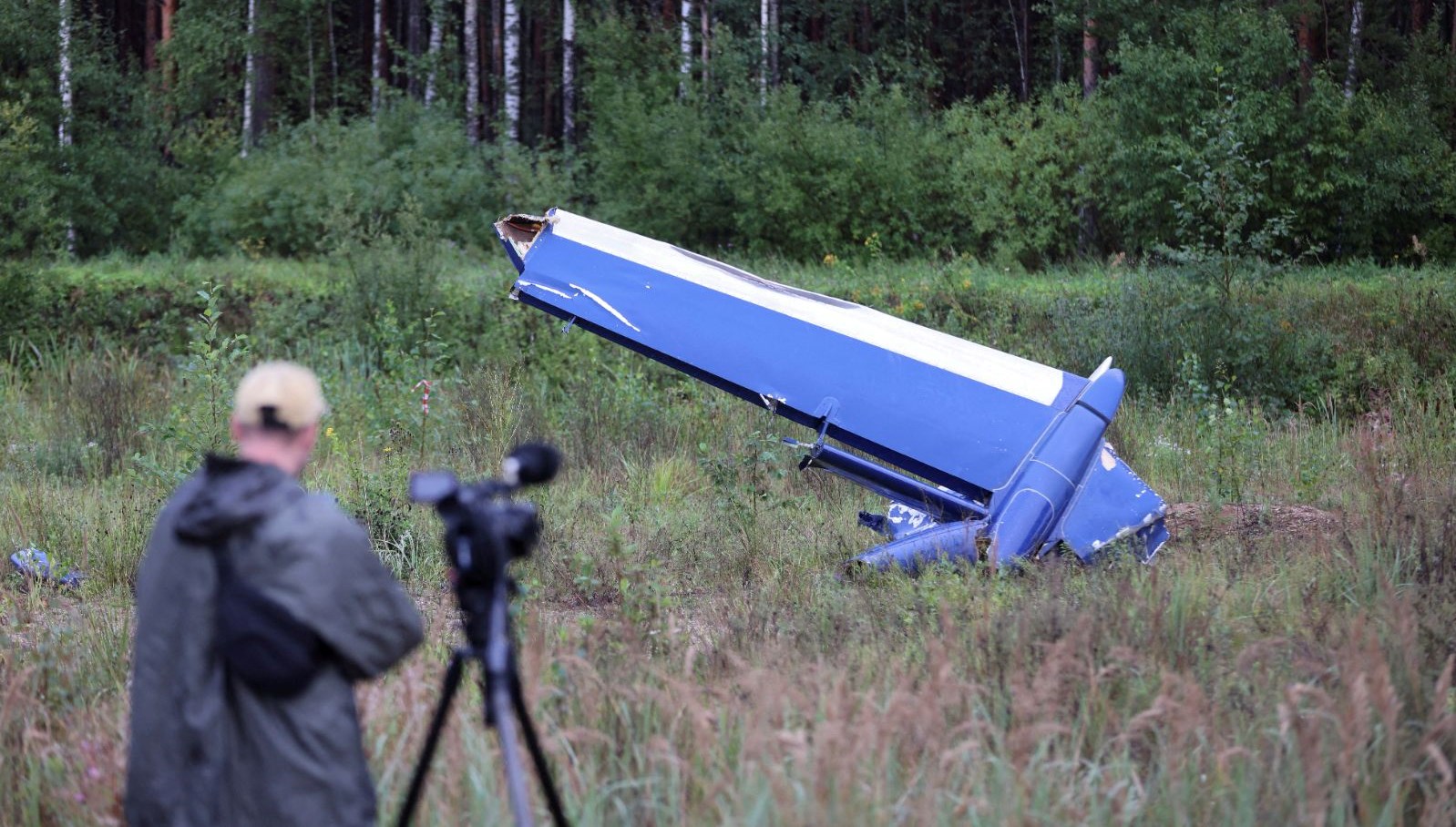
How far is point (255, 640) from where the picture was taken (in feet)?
7.80

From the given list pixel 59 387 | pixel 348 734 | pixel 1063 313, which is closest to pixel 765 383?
pixel 348 734

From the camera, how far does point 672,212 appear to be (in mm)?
19859

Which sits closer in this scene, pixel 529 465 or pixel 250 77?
pixel 529 465

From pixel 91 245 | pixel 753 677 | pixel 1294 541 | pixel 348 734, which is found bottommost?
pixel 91 245

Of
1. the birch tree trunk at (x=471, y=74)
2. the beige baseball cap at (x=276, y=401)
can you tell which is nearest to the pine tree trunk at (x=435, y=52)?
the birch tree trunk at (x=471, y=74)

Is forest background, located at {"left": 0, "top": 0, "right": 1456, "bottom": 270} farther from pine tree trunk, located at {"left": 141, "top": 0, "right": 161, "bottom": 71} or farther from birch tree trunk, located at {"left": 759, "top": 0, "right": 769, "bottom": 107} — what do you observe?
pine tree trunk, located at {"left": 141, "top": 0, "right": 161, "bottom": 71}

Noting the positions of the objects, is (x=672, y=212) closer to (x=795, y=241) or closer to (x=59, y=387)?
(x=795, y=241)

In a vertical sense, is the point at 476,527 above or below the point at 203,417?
above

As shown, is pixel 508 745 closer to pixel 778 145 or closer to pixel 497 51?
pixel 778 145

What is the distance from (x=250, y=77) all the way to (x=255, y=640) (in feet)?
91.4

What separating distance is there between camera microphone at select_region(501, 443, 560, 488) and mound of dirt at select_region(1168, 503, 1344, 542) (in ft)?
16.1

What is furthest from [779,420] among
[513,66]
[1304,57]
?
[513,66]

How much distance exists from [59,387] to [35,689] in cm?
810

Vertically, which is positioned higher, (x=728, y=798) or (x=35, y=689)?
(x=728, y=798)
